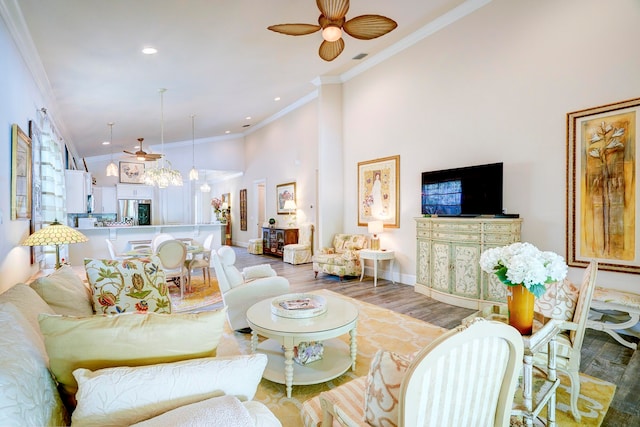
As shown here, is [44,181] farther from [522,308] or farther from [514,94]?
[514,94]

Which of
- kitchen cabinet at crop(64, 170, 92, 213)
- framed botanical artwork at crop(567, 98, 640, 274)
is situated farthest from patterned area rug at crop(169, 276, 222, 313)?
framed botanical artwork at crop(567, 98, 640, 274)

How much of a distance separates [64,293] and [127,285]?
604 millimetres

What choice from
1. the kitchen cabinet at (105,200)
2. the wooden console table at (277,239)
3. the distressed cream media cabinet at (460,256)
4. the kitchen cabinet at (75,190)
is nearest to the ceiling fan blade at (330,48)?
the distressed cream media cabinet at (460,256)

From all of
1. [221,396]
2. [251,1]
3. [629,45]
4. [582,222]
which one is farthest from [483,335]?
[629,45]

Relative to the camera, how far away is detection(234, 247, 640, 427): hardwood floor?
2141 mm

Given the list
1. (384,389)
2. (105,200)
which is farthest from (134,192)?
(384,389)

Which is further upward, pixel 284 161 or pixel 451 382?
pixel 284 161

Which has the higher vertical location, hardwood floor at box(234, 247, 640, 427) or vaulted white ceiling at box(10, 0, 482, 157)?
vaulted white ceiling at box(10, 0, 482, 157)

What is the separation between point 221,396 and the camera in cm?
97

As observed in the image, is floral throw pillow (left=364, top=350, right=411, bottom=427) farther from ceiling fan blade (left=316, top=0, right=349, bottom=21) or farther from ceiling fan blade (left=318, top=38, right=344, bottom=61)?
ceiling fan blade (left=318, top=38, right=344, bottom=61)

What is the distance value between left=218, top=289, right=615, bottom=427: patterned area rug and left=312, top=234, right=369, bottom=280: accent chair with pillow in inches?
66.6

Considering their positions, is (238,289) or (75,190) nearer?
(238,289)

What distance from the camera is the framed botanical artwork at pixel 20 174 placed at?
2766 millimetres

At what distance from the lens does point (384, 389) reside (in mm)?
1068
